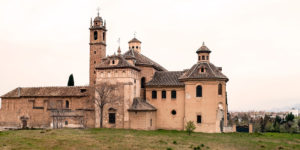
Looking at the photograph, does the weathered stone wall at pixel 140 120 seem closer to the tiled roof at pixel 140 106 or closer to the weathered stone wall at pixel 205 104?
the tiled roof at pixel 140 106

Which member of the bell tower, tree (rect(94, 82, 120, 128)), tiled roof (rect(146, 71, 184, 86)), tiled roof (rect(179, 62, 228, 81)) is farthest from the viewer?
the bell tower

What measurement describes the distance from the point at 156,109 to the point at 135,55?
9.61 m

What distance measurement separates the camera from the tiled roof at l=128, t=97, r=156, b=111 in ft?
157

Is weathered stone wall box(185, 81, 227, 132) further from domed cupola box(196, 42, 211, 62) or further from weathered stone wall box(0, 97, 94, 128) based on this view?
weathered stone wall box(0, 97, 94, 128)

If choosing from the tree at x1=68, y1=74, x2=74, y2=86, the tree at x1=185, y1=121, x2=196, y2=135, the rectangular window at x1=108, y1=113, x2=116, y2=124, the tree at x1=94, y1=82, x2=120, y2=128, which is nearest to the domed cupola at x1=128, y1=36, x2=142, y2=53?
the tree at x1=94, y1=82, x2=120, y2=128

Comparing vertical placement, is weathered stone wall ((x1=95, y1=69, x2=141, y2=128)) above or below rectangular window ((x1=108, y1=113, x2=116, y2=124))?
above

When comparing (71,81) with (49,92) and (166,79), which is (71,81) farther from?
(166,79)

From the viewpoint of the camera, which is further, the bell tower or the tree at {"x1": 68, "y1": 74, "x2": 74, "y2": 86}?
the tree at {"x1": 68, "y1": 74, "x2": 74, "y2": 86}

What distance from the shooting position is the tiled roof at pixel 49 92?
176 feet

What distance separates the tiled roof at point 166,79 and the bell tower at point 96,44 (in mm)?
10754

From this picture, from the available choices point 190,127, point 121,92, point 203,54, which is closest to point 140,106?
point 121,92

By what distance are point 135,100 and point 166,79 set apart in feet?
20.6

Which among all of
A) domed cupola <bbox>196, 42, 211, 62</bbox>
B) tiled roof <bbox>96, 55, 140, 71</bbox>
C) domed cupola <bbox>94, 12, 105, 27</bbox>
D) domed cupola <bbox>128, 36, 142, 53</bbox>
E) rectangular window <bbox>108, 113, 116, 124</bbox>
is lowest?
rectangular window <bbox>108, 113, 116, 124</bbox>

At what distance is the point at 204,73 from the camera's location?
48750mm
